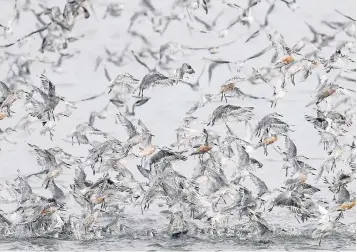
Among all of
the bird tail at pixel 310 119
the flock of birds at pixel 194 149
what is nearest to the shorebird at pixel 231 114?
the flock of birds at pixel 194 149

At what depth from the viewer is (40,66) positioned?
8.96ft

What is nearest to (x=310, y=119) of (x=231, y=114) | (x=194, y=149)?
(x=231, y=114)

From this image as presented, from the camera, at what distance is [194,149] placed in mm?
2682

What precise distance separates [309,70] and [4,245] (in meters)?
1.23

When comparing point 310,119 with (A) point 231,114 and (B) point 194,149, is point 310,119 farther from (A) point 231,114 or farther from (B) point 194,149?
(B) point 194,149

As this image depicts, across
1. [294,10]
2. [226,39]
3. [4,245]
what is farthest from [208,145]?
[4,245]

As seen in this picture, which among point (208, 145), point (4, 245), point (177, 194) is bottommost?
point (4, 245)

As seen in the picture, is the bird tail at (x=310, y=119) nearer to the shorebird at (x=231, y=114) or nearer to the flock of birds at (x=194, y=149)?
the flock of birds at (x=194, y=149)

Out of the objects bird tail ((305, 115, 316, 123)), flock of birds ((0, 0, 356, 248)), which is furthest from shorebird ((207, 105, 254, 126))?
bird tail ((305, 115, 316, 123))

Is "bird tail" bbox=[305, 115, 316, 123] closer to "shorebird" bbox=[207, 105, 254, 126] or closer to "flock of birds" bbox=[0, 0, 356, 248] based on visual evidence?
"flock of birds" bbox=[0, 0, 356, 248]

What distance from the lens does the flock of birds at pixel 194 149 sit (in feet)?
8.73

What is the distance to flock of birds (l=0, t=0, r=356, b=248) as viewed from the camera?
266 cm

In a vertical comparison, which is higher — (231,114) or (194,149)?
(231,114)

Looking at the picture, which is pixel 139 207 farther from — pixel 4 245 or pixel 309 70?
pixel 309 70
